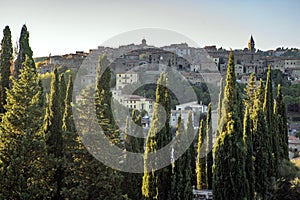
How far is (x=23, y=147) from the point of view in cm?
707

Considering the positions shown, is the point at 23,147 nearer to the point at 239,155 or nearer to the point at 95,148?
the point at 95,148

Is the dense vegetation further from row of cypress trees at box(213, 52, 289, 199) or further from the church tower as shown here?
the church tower

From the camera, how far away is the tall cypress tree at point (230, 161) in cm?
911

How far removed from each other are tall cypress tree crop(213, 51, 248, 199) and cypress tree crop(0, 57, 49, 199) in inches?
173

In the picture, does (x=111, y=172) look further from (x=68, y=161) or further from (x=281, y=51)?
(x=281, y=51)

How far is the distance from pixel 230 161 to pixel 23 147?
515 centimetres

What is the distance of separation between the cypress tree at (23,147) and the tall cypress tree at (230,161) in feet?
14.4

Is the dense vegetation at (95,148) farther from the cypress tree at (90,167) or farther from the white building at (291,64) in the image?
the white building at (291,64)

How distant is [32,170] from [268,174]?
812 centimetres

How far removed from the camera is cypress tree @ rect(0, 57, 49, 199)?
22.6ft

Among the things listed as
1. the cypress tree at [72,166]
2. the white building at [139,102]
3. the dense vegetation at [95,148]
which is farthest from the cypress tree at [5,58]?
the white building at [139,102]

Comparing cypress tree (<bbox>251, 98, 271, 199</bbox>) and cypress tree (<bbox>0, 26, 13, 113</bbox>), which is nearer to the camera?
cypress tree (<bbox>0, 26, 13, 113</bbox>)

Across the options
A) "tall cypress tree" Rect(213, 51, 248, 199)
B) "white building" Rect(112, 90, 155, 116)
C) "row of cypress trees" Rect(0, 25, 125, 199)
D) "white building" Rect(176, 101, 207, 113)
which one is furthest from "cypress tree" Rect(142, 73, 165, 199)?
"white building" Rect(112, 90, 155, 116)

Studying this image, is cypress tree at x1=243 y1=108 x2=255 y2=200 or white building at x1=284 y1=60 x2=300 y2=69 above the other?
white building at x1=284 y1=60 x2=300 y2=69
